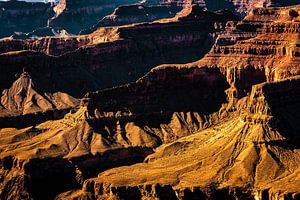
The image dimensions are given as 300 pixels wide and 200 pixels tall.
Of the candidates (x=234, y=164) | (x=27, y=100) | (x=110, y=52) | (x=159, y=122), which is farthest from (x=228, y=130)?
(x=110, y=52)

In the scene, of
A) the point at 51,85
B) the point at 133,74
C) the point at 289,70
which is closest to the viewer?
the point at 289,70

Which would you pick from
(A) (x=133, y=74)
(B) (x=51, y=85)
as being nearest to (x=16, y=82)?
(B) (x=51, y=85)

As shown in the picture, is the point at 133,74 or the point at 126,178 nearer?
the point at 126,178

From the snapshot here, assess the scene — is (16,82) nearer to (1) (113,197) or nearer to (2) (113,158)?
(2) (113,158)

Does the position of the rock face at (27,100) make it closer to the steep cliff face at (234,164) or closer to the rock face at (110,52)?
the rock face at (110,52)

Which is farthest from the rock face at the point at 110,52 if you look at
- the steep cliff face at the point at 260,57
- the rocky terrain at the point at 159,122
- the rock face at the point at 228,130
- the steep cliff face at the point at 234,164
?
the steep cliff face at the point at 234,164

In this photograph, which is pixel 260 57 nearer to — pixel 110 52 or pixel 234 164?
pixel 234 164

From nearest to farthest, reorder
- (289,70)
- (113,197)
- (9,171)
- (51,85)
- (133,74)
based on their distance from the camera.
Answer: (113,197) → (9,171) → (289,70) → (51,85) → (133,74)
